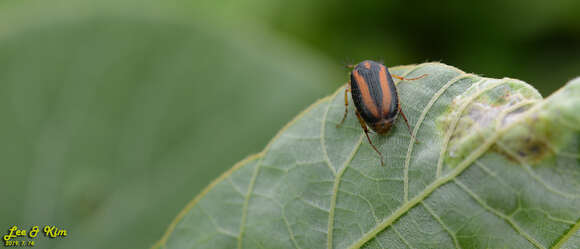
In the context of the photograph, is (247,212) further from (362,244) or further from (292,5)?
(292,5)

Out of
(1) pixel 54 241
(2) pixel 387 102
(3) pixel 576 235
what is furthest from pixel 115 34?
(3) pixel 576 235

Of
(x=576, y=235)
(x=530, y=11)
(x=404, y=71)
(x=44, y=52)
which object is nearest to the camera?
(x=576, y=235)

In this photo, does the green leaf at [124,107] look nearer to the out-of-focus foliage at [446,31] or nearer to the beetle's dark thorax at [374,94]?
the out-of-focus foliage at [446,31]

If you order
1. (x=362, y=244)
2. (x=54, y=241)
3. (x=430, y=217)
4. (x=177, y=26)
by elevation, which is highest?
(x=177, y=26)

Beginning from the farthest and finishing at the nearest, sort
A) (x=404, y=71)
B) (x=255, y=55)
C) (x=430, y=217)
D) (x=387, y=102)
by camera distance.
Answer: (x=255, y=55) → (x=387, y=102) → (x=404, y=71) → (x=430, y=217)

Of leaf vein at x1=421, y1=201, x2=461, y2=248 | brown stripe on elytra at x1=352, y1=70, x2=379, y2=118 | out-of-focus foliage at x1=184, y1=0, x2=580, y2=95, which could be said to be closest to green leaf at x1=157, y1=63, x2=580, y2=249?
leaf vein at x1=421, y1=201, x2=461, y2=248

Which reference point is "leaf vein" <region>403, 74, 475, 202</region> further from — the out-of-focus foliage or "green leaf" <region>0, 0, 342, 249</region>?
the out-of-focus foliage

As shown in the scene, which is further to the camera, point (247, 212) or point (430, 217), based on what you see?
point (247, 212)
